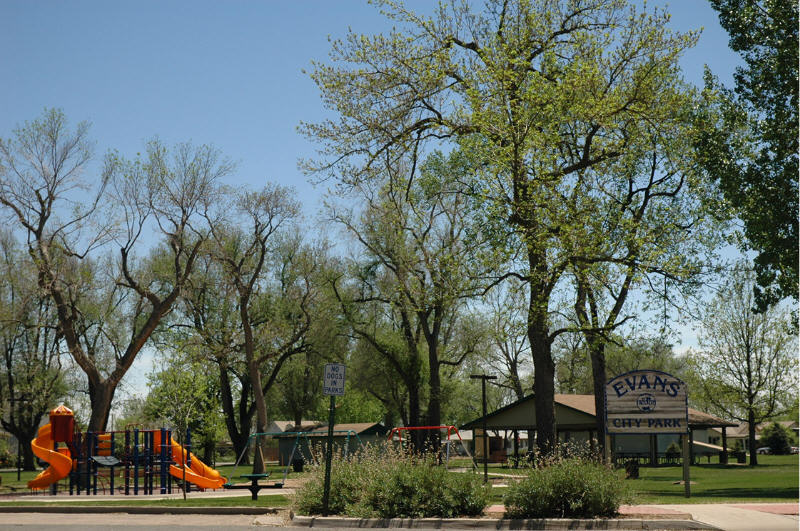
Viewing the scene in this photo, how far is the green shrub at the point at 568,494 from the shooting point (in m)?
14.3

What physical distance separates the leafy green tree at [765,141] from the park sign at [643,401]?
4521 mm

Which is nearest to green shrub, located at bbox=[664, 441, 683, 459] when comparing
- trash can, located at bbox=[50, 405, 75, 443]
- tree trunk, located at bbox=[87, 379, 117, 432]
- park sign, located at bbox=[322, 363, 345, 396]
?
tree trunk, located at bbox=[87, 379, 117, 432]

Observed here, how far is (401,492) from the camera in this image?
49.8 feet

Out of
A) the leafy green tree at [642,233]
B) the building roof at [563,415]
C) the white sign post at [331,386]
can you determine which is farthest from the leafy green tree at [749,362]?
the white sign post at [331,386]

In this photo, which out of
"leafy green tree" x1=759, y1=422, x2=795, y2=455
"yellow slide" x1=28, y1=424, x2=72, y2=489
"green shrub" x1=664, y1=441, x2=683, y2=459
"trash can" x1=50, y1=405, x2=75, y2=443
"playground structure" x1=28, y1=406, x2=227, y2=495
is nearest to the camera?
"playground structure" x1=28, y1=406, x2=227, y2=495

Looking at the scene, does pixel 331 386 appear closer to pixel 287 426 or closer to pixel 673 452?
pixel 287 426

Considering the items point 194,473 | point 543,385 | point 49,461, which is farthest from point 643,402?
point 49,461

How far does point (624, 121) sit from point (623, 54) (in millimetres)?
2644

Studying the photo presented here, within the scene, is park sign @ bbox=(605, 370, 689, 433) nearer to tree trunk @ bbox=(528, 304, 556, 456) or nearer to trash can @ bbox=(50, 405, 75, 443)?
tree trunk @ bbox=(528, 304, 556, 456)

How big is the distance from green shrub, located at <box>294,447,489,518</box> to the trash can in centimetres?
1548

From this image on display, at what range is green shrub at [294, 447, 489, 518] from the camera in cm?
1495

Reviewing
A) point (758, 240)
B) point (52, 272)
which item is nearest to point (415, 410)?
point (52, 272)

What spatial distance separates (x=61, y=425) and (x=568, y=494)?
67.5 ft

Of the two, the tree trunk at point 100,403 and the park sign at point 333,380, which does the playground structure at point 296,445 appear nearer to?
the park sign at point 333,380
